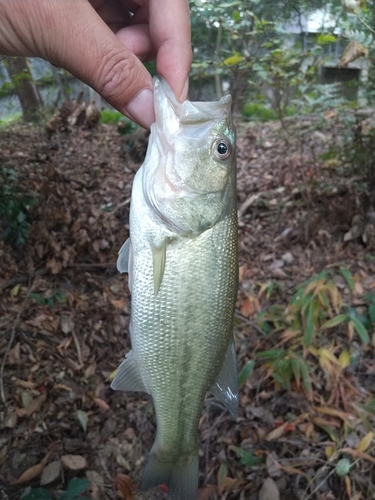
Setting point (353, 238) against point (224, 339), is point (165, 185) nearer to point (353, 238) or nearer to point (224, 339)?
point (224, 339)

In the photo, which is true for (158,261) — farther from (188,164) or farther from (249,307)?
(249,307)

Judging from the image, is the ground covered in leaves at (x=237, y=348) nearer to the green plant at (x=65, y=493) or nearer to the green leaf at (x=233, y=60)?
the green plant at (x=65, y=493)

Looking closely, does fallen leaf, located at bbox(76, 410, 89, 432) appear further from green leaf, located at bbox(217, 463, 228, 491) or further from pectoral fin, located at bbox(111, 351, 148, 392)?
pectoral fin, located at bbox(111, 351, 148, 392)

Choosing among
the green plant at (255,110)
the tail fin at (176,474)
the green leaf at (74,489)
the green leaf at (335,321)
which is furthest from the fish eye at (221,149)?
the green plant at (255,110)

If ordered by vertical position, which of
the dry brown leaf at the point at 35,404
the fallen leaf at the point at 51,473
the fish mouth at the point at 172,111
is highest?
the fish mouth at the point at 172,111

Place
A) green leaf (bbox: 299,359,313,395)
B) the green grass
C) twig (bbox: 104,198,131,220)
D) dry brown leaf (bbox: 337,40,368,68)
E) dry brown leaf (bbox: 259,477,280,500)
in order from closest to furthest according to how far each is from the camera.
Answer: dry brown leaf (bbox: 259,477,280,500) → green leaf (bbox: 299,359,313,395) → dry brown leaf (bbox: 337,40,368,68) → twig (bbox: 104,198,131,220) → the green grass

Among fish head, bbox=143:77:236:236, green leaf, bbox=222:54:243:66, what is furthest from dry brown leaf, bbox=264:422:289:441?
green leaf, bbox=222:54:243:66
